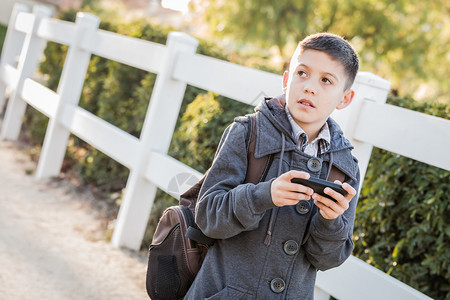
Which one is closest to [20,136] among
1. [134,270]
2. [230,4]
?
[134,270]

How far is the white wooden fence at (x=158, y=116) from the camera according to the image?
2416 mm

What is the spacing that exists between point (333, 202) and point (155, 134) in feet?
8.62

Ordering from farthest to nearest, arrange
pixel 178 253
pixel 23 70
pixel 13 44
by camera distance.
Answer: pixel 13 44
pixel 23 70
pixel 178 253

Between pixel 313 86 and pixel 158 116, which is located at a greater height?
pixel 313 86

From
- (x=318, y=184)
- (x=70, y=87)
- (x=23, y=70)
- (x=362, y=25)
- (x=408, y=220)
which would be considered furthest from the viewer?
(x=362, y=25)

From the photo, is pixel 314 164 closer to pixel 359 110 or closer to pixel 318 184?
pixel 318 184

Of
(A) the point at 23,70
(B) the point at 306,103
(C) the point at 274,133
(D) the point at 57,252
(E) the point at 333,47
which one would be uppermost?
(E) the point at 333,47

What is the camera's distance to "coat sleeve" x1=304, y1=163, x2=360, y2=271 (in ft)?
5.89

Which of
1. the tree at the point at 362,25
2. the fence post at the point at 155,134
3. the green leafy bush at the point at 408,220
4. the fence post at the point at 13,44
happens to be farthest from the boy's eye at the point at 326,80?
the tree at the point at 362,25

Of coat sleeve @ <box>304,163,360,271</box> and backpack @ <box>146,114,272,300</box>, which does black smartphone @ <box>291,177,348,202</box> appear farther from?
backpack @ <box>146,114,272,300</box>

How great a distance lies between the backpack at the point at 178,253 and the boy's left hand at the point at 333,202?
0.46 meters

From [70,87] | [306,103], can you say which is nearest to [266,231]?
[306,103]

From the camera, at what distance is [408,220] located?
117 inches

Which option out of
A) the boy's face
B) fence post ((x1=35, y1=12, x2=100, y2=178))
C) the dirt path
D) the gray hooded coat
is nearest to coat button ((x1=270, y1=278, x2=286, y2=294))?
the gray hooded coat
